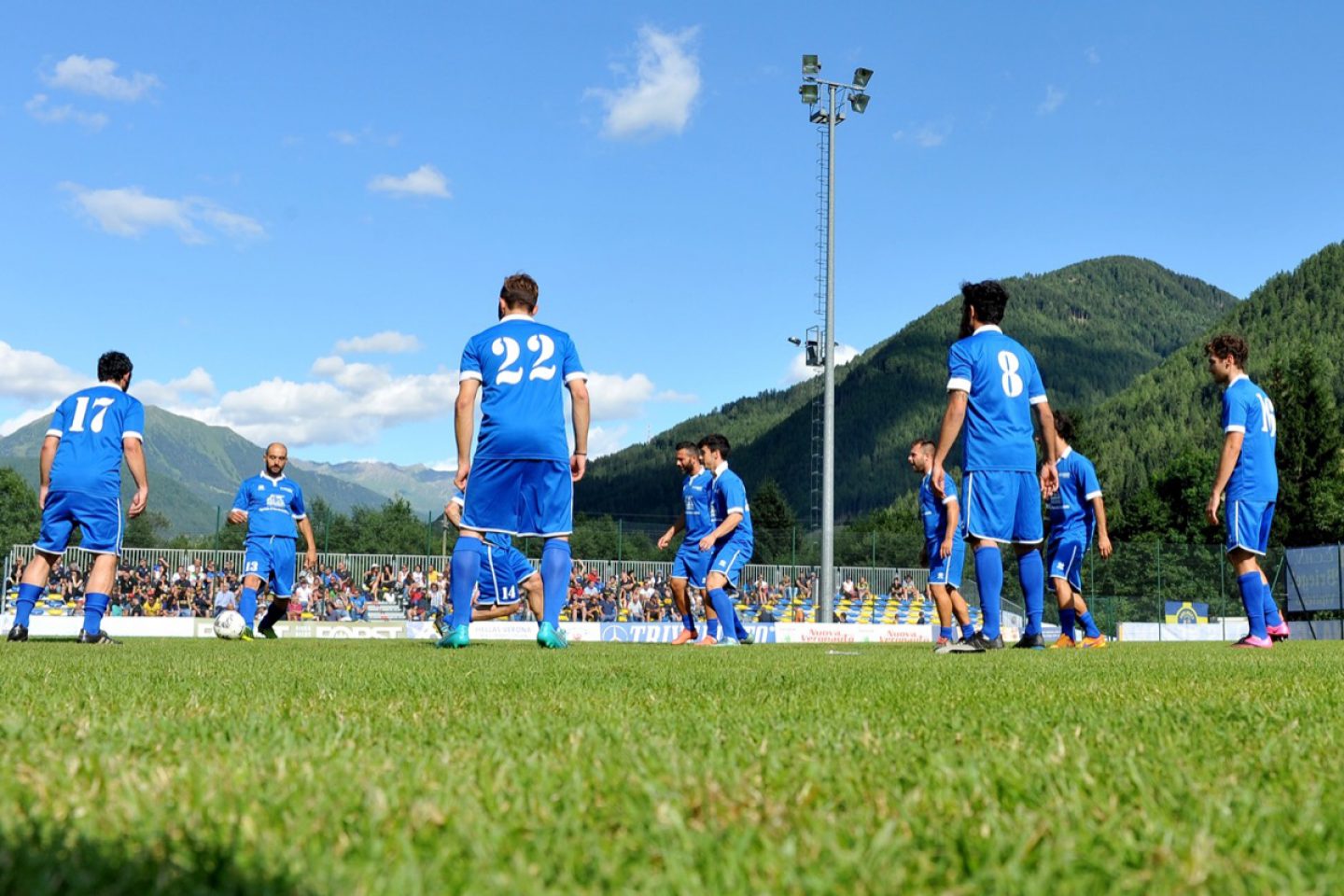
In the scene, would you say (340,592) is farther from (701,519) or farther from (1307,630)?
(1307,630)

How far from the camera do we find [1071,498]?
11828 mm

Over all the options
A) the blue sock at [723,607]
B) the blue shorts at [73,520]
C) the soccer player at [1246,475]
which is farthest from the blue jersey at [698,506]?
the blue shorts at [73,520]

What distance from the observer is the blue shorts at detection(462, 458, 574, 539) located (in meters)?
7.58

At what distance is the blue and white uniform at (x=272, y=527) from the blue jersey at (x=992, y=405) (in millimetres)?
8321

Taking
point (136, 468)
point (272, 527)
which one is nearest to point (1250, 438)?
point (136, 468)

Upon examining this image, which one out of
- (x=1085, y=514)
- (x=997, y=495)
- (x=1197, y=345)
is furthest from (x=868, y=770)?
(x=1197, y=345)

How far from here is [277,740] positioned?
2.42 metres

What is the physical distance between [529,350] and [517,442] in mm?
654

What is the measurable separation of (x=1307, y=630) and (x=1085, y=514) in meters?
20.6

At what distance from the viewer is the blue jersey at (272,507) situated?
1345 centimetres

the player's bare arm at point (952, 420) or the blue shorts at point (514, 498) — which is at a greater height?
the player's bare arm at point (952, 420)

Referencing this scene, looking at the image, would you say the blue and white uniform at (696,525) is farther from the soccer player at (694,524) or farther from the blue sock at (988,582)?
the blue sock at (988,582)

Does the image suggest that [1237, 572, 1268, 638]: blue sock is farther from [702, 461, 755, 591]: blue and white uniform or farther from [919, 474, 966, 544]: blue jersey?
[702, 461, 755, 591]: blue and white uniform

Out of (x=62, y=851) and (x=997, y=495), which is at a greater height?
(x=997, y=495)
